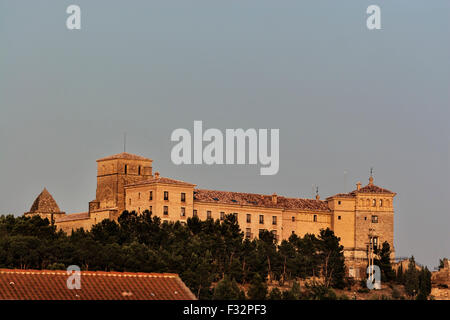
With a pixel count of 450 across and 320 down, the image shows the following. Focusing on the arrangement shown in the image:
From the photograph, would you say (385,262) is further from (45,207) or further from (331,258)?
(45,207)

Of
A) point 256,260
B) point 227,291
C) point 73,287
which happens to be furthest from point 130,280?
point 256,260

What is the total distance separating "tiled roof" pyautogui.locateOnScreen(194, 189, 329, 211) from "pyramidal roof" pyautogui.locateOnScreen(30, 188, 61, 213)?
16.1m

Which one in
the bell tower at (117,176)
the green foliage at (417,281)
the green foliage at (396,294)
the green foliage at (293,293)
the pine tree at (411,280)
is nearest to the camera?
the green foliage at (293,293)

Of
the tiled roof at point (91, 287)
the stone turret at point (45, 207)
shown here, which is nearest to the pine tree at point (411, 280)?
the stone turret at point (45, 207)

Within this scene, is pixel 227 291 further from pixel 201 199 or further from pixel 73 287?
pixel 201 199

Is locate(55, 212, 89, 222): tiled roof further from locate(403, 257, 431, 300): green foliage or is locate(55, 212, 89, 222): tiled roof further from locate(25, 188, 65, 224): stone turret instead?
locate(403, 257, 431, 300): green foliage

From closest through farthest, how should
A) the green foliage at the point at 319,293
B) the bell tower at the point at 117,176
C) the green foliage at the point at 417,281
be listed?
the green foliage at the point at 319,293
the green foliage at the point at 417,281
the bell tower at the point at 117,176

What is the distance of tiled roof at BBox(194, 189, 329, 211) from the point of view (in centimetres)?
10706

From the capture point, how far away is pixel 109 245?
289 ft

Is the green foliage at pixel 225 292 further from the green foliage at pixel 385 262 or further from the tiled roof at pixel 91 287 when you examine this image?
the green foliage at pixel 385 262

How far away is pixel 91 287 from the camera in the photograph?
4209 cm

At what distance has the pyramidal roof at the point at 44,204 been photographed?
115 meters

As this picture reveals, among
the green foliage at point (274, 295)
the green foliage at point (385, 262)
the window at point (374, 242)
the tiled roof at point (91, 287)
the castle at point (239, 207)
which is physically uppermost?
the castle at point (239, 207)

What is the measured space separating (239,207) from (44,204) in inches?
792
